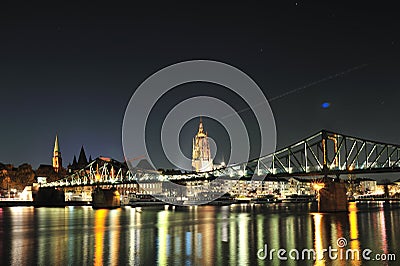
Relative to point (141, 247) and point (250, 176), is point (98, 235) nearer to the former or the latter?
point (141, 247)

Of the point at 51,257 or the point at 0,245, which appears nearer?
the point at 51,257

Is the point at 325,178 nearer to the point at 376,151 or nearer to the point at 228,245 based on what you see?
the point at 376,151

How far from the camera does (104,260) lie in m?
31.7

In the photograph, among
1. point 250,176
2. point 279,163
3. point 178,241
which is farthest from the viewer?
point 250,176

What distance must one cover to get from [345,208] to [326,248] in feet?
200

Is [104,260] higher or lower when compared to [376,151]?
lower

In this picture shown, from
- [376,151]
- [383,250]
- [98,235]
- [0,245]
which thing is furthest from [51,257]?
[376,151]

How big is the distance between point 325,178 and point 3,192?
12529 cm

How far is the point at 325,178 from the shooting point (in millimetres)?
94688

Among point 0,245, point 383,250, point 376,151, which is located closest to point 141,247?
point 0,245

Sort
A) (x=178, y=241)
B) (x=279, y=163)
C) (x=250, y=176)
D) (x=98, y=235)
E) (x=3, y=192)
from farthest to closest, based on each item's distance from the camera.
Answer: (x=3, y=192) < (x=250, y=176) < (x=279, y=163) < (x=98, y=235) < (x=178, y=241)

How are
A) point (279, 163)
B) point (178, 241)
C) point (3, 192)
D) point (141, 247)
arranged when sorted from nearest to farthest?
point (141, 247)
point (178, 241)
point (279, 163)
point (3, 192)

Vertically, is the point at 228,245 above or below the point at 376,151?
below

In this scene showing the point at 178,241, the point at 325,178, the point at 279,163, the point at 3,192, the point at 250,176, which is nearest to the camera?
the point at 178,241
